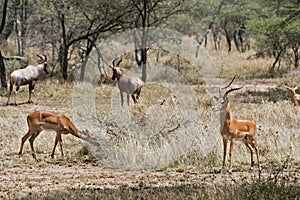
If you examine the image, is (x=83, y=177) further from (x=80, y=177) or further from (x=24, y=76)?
(x=24, y=76)

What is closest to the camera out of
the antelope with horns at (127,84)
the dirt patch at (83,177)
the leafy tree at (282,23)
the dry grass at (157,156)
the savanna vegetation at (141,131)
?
the dry grass at (157,156)

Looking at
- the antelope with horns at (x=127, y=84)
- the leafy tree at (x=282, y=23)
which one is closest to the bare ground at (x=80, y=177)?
the antelope with horns at (x=127, y=84)

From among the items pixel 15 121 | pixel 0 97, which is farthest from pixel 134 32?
pixel 15 121

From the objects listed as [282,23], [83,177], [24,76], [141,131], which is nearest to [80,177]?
[83,177]

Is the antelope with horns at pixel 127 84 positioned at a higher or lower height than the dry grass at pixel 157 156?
higher

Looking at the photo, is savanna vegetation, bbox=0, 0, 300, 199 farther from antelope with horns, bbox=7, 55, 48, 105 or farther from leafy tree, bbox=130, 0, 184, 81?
Answer: antelope with horns, bbox=7, 55, 48, 105

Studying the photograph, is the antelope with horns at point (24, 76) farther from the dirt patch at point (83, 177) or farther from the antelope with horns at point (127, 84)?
the dirt patch at point (83, 177)

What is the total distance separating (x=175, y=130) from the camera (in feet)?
28.9

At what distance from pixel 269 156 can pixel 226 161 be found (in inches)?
30.2

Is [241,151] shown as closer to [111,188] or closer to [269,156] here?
[269,156]

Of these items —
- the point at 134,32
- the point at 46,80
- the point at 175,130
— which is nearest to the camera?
the point at 175,130

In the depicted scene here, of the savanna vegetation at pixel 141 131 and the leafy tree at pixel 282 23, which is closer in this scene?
the savanna vegetation at pixel 141 131

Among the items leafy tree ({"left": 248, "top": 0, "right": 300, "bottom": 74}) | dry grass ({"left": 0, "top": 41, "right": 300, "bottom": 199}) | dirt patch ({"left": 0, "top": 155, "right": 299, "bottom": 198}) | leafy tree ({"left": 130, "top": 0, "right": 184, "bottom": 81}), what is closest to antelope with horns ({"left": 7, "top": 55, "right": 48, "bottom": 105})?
dry grass ({"left": 0, "top": 41, "right": 300, "bottom": 199})

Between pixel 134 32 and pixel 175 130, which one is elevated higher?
pixel 134 32
